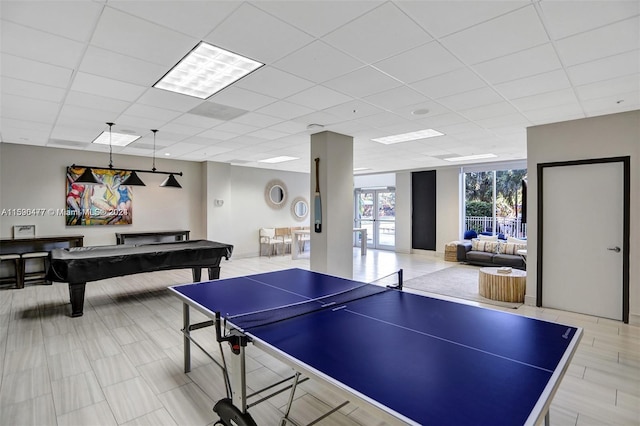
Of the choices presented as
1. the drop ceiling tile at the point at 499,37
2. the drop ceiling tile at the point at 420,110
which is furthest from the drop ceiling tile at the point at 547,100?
the drop ceiling tile at the point at 499,37

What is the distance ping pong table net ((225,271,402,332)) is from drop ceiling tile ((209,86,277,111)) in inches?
91.6

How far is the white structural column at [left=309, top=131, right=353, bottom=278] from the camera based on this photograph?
5285 mm

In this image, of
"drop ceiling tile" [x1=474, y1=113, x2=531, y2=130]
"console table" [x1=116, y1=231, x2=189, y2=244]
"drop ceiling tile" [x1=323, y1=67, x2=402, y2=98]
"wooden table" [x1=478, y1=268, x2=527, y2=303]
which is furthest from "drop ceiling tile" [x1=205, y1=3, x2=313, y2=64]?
"console table" [x1=116, y1=231, x2=189, y2=244]

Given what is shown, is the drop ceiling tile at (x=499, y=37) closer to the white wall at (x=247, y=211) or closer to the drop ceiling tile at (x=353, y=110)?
the drop ceiling tile at (x=353, y=110)

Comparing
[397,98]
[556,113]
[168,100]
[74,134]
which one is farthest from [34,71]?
[556,113]

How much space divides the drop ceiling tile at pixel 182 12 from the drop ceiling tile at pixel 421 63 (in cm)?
134

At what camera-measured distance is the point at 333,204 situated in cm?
538

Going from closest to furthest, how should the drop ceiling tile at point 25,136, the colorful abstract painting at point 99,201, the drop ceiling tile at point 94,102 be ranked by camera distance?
the drop ceiling tile at point 94,102 → the drop ceiling tile at point 25,136 → the colorful abstract painting at point 99,201

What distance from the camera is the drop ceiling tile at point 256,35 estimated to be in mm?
2111

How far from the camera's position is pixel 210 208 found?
8594mm

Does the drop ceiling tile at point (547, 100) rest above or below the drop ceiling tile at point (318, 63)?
below

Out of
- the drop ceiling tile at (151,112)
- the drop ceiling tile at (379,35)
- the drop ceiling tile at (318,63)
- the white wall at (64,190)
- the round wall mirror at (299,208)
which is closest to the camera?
the drop ceiling tile at (379,35)

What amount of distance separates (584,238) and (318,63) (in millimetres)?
4324

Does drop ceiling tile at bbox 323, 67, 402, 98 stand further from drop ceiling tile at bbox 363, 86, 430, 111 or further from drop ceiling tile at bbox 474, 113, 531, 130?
drop ceiling tile at bbox 474, 113, 531, 130
